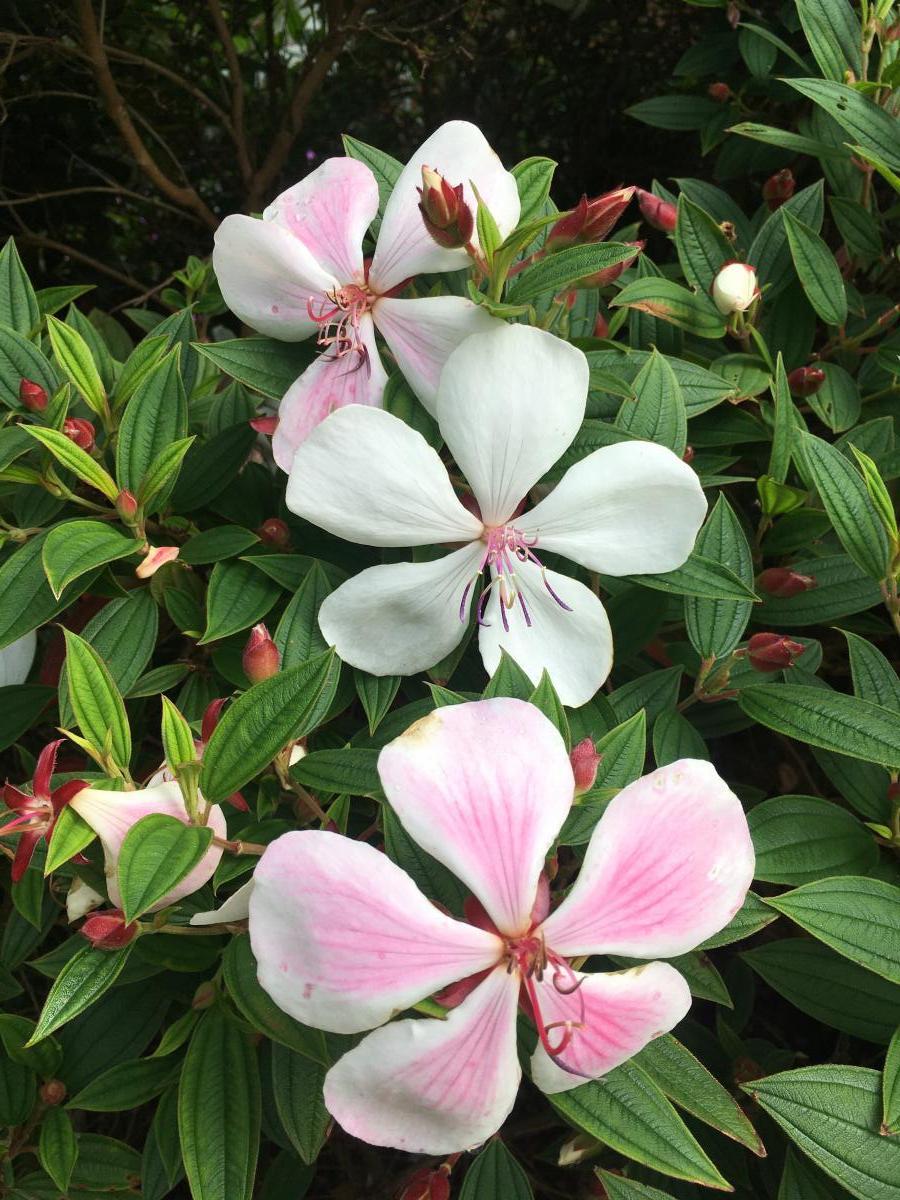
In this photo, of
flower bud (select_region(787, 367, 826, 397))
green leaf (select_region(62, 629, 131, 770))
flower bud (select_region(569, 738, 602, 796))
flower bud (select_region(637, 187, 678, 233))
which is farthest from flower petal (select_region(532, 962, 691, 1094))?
flower bud (select_region(637, 187, 678, 233))

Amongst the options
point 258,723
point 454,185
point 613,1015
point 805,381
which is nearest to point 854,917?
point 613,1015

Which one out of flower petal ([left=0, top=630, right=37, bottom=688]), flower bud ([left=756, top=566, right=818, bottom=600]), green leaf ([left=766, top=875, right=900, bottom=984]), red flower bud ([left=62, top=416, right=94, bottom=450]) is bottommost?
green leaf ([left=766, top=875, right=900, bottom=984])

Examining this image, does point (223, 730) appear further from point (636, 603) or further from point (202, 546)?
point (636, 603)

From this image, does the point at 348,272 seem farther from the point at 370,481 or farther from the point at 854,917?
the point at 854,917

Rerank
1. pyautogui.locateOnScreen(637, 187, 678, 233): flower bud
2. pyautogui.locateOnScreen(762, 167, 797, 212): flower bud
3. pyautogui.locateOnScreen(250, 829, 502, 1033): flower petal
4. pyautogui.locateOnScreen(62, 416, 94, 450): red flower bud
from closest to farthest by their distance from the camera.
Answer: pyautogui.locateOnScreen(250, 829, 502, 1033): flower petal, pyautogui.locateOnScreen(62, 416, 94, 450): red flower bud, pyautogui.locateOnScreen(637, 187, 678, 233): flower bud, pyautogui.locateOnScreen(762, 167, 797, 212): flower bud

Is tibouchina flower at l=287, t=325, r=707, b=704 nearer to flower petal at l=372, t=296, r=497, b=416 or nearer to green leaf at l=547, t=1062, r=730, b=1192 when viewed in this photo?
flower petal at l=372, t=296, r=497, b=416

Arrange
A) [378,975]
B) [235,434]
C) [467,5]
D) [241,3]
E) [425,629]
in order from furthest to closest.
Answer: [241,3] < [467,5] < [235,434] < [425,629] < [378,975]

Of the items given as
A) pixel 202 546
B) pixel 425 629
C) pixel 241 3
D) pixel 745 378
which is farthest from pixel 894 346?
pixel 241 3
